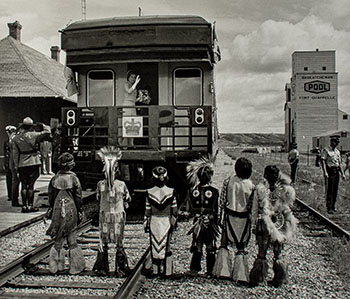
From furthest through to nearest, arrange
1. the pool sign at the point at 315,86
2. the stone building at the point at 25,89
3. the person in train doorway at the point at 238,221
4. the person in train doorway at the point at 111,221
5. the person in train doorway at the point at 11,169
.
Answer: the pool sign at the point at 315,86 → the stone building at the point at 25,89 → the person in train doorway at the point at 11,169 → the person in train doorway at the point at 111,221 → the person in train doorway at the point at 238,221

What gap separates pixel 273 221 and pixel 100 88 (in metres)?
5.49

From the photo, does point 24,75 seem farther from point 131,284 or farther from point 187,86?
point 131,284

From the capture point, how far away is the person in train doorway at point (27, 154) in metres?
8.66

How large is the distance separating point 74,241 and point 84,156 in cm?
325

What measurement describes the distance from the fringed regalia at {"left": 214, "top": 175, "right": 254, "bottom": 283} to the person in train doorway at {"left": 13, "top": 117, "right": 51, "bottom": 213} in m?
5.14

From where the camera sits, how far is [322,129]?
44.0 m

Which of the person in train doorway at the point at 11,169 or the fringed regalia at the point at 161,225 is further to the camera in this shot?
the person in train doorway at the point at 11,169

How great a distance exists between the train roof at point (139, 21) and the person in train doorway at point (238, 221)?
388 centimetres

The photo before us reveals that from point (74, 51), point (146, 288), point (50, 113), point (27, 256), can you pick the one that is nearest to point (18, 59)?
point (50, 113)

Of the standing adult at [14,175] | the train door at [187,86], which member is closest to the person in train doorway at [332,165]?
the train door at [187,86]

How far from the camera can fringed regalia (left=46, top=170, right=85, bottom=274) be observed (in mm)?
4988

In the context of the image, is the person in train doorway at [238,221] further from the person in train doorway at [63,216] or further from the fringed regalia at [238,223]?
the person in train doorway at [63,216]

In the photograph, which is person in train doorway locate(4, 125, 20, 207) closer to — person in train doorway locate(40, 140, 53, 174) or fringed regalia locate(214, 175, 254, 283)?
person in train doorway locate(40, 140, 53, 174)

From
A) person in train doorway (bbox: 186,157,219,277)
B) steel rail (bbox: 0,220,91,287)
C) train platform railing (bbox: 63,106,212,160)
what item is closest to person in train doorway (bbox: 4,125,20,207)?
train platform railing (bbox: 63,106,212,160)
